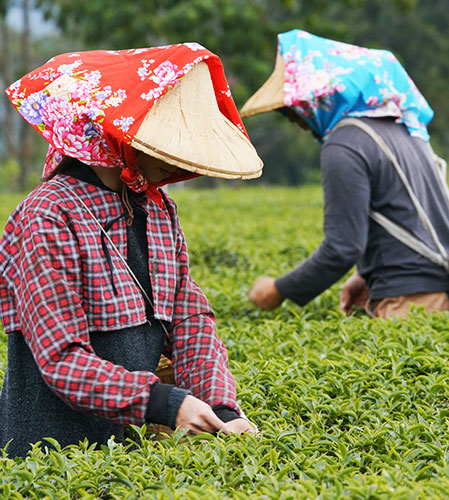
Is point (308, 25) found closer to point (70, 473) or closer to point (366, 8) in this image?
point (70, 473)

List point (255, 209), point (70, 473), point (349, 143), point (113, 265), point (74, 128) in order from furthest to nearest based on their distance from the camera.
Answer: point (255, 209), point (349, 143), point (113, 265), point (74, 128), point (70, 473)

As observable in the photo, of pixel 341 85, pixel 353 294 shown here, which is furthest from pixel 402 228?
pixel 341 85

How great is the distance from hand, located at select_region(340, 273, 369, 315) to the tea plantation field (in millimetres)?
108

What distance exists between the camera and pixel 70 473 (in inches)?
73.4

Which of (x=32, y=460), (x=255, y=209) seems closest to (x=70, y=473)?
(x=32, y=460)

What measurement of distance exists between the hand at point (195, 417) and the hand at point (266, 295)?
1.92 metres

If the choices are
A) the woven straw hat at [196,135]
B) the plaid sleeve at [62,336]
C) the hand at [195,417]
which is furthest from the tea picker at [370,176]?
the plaid sleeve at [62,336]

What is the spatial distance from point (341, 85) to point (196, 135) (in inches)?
70.3

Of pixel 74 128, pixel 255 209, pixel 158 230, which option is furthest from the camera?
pixel 255 209

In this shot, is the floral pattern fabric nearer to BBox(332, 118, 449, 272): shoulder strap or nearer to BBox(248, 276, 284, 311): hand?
BBox(332, 118, 449, 272): shoulder strap

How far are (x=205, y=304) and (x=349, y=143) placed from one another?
4.94ft

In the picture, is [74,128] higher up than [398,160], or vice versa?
[74,128]

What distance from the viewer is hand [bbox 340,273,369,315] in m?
4.08

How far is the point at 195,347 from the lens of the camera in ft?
7.86
